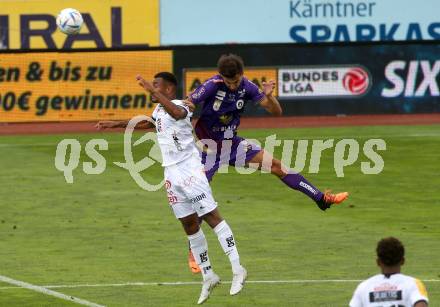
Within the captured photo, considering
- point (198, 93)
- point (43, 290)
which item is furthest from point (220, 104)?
point (43, 290)

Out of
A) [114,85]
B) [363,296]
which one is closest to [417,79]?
[114,85]

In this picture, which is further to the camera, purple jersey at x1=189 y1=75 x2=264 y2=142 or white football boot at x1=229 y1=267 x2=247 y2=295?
purple jersey at x1=189 y1=75 x2=264 y2=142

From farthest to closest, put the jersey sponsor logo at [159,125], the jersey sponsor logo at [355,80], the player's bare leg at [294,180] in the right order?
the jersey sponsor logo at [355,80] < the player's bare leg at [294,180] < the jersey sponsor logo at [159,125]

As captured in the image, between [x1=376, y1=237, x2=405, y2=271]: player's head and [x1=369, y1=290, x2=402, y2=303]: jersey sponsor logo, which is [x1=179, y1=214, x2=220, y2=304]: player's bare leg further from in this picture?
[x1=369, y1=290, x2=402, y2=303]: jersey sponsor logo

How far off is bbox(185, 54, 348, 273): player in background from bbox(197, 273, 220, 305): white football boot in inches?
48.6

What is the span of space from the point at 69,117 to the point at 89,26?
490 inches

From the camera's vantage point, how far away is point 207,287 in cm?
1391

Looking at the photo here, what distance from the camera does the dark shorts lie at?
1628cm

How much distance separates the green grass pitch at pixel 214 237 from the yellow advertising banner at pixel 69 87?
6.03 m

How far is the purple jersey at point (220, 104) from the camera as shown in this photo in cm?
1570

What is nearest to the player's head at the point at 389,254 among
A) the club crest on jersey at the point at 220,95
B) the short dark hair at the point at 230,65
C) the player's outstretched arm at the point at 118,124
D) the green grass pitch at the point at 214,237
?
the green grass pitch at the point at 214,237

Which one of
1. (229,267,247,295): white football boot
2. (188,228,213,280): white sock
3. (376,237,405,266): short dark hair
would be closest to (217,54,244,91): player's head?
(188,228,213,280): white sock

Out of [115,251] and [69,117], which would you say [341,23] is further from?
[115,251]

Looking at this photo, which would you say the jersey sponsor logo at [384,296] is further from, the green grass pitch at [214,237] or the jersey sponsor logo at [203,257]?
the jersey sponsor logo at [203,257]
